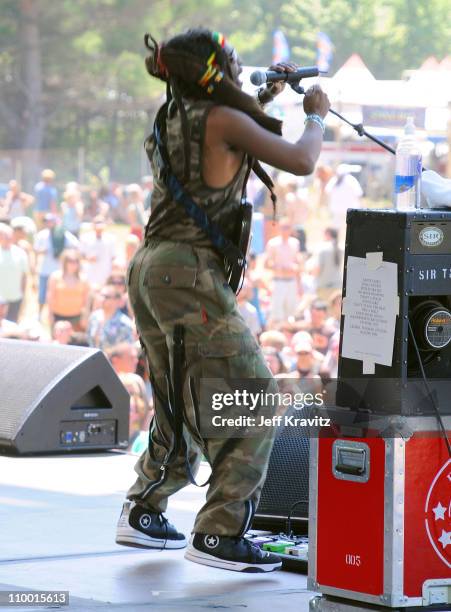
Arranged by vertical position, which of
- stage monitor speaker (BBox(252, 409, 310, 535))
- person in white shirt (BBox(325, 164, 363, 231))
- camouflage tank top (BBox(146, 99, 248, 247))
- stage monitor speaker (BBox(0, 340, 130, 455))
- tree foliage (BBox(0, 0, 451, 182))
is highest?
tree foliage (BBox(0, 0, 451, 182))

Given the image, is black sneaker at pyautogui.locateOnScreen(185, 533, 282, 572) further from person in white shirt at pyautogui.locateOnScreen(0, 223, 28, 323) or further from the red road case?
person in white shirt at pyautogui.locateOnScreen(0, 223, 28, 323)

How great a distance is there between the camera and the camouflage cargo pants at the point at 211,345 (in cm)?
389

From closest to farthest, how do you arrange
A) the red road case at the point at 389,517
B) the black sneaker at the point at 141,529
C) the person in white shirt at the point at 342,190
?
1. the red road case at the point at 389,517
2. the black sneaker at the point at 141,529
3. the person in white shirt at the point at 342,190

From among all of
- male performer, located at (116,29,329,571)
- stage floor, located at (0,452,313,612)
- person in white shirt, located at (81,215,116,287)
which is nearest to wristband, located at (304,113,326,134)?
male performer, located at (116,29,329,571)

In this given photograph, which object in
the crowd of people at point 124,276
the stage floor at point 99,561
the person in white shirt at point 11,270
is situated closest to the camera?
the stage floor at point 99,561

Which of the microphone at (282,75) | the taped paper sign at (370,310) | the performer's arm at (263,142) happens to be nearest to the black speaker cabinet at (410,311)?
the taped paper sign at (370,310)

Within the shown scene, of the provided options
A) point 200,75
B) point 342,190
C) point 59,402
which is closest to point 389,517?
point 200,75

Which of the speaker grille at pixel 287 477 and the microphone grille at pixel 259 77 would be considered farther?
the speaker grille at pixel 287 477

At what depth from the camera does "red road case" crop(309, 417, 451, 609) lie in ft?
11.0

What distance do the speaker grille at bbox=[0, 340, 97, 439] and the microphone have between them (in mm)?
2475

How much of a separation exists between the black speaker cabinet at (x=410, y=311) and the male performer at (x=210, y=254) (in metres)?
0.42

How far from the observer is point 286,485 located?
4465 millimetres

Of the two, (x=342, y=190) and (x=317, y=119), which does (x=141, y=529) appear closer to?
(x=317, y=119)

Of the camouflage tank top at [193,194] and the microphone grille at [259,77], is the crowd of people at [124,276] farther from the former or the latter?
the microphone grille at [259,77]
